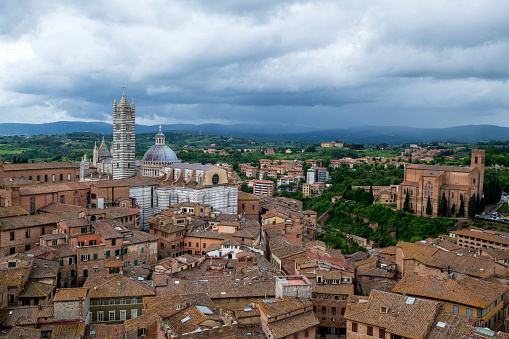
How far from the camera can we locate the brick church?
62344mm

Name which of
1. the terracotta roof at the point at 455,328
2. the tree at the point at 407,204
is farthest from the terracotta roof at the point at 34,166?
the terracotta roof at the point at 455,328

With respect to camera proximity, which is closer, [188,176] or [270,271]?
[270,271]

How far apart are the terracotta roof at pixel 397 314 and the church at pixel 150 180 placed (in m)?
29.6

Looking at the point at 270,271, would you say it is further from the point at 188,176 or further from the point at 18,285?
the point at 188,176

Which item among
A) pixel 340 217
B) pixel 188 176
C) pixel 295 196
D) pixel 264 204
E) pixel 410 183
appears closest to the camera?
pixel 188 176

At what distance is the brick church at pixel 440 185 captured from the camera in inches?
2454

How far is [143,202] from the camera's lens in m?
52.3

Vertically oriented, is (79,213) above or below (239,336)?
above

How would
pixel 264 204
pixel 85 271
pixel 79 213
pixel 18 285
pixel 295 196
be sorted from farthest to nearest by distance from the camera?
pixel 295 196 → pixel 264 204 → pixel 79 213 → pixel 85 271 → pixel 18 285

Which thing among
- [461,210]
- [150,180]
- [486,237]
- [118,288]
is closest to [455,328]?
[118,288]

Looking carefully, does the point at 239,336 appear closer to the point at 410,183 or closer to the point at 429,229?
the point at 429,229

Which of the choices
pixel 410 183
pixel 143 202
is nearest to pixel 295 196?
pixel 410 183

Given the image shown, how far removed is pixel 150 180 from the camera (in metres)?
54.6

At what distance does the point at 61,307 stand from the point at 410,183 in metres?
53.5
